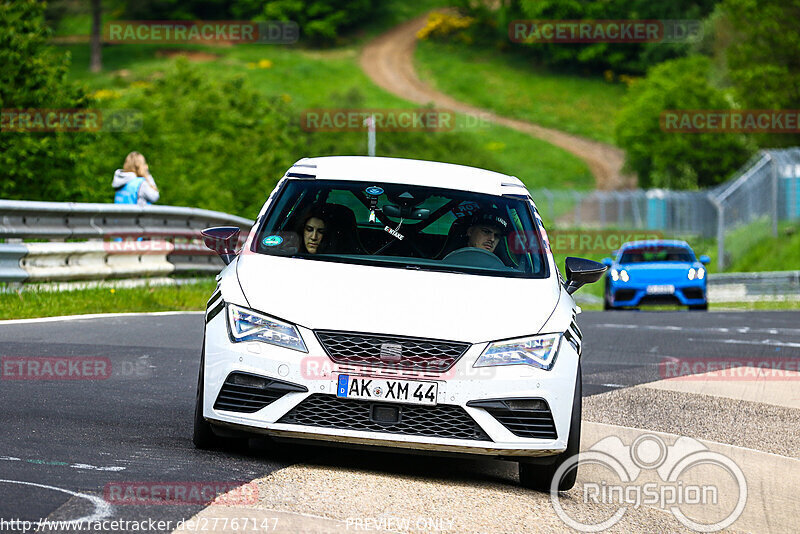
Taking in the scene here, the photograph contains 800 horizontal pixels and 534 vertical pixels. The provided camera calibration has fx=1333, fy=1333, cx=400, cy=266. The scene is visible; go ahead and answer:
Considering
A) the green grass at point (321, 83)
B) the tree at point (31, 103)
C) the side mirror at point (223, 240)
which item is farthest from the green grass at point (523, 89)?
the side mirror at point (223, 240)

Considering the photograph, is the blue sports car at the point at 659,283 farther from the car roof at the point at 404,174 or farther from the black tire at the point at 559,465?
the black tire at the point at 559,465

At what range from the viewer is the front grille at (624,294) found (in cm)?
2422

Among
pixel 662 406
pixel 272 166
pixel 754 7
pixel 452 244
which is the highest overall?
pixel 754 7

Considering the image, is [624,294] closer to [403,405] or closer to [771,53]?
[403,405]

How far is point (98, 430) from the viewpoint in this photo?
7.38m

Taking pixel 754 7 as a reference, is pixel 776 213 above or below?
below

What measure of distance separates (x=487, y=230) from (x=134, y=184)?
10.8 m

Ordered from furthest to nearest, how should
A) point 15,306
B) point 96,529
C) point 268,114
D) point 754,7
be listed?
point 268,114
point 754,7
point 15,306
point 96,529

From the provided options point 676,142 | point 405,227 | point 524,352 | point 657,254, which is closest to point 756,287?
point 657,254

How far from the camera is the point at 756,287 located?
3175 cm

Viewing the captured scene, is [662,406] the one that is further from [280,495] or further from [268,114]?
[268,114]

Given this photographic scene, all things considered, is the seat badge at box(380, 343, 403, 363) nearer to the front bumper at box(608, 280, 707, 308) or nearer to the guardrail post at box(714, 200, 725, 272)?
the front bumper at box(608, 280, 707, 308)

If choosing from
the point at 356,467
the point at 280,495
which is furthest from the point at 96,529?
the point at 356,467

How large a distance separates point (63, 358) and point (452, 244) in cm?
394
